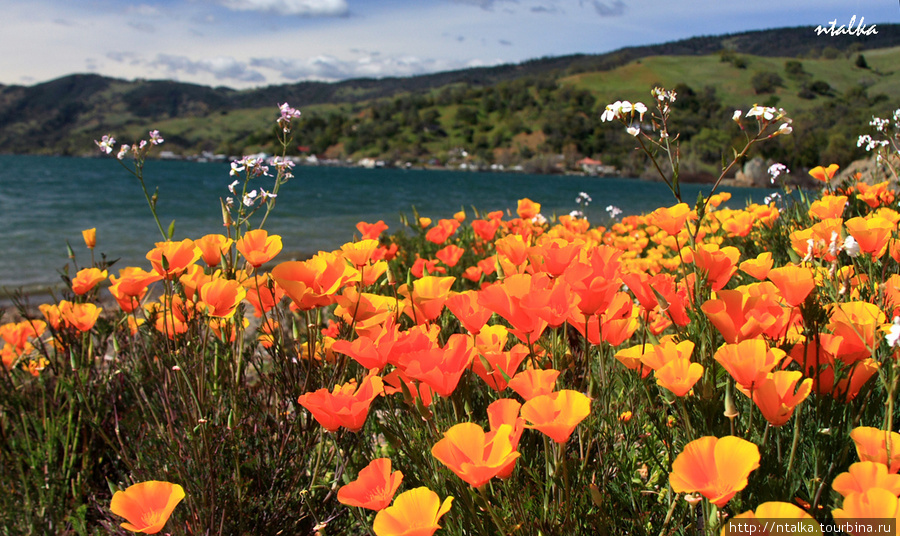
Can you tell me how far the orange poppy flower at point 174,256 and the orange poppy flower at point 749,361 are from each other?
125 centimetres

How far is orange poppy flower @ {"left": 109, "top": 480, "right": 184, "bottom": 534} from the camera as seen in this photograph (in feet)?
3.16

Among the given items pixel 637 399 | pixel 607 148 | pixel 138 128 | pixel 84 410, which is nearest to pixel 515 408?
pixel 637 399

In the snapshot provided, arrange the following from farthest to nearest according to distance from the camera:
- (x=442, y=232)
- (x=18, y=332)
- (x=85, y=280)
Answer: (x=442, y=232)
(x=18, y=332)
(x=85, y=280)

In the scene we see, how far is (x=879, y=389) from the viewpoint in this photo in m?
1.21

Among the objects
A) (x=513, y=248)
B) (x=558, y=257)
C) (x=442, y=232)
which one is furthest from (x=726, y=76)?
(x=558, y=257)

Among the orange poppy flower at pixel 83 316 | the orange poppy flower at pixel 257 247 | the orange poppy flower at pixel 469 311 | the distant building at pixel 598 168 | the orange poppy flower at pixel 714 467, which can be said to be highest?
the orange poppy flower at pixel 257 247

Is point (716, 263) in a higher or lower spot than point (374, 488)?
higher

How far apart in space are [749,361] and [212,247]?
4.52 ft

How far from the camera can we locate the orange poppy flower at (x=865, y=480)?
705mm

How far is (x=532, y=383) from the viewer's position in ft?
3.10

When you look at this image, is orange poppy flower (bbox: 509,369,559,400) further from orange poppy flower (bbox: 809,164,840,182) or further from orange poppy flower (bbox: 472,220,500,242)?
orange poppy flower (bbox: 809,164,840,182)

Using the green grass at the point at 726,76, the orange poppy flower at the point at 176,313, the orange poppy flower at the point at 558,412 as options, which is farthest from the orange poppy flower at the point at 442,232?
the green grass at the point at 726,76

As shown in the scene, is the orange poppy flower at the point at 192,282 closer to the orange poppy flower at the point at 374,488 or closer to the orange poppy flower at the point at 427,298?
the orange poppy flower at the point at 427,298

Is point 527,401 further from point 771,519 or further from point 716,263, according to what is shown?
point 716,263
